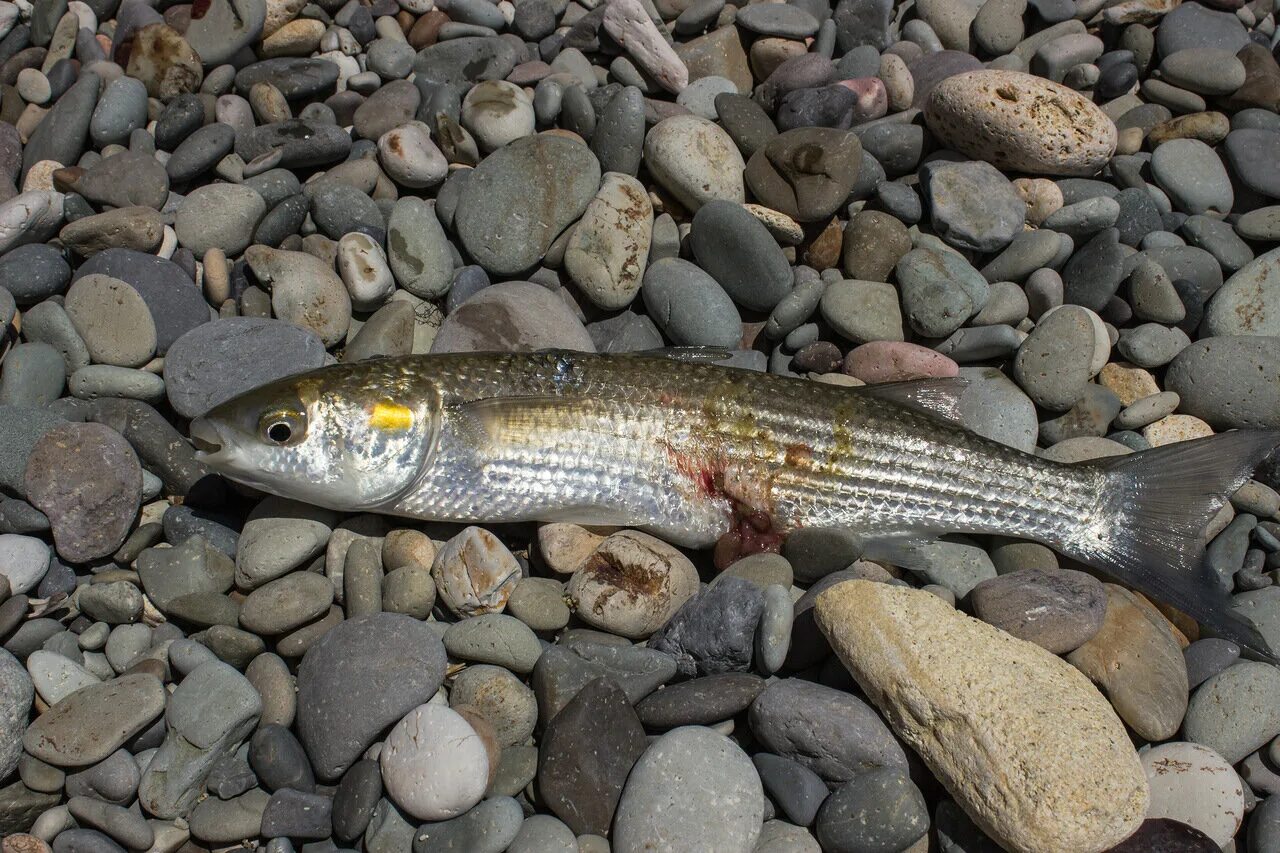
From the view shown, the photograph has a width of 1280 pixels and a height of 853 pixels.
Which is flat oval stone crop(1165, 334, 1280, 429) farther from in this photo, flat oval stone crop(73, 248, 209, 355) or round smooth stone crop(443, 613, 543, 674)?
flat oval stone crop(73, 248, 209, 355)

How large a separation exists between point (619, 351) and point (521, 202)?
4.02 feet

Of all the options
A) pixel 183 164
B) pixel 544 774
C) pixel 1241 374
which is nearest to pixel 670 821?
pixel 544 774

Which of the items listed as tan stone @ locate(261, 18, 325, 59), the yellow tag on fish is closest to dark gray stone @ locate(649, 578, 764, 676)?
the yellow tag on fish

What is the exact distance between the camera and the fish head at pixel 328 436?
474 centimetres

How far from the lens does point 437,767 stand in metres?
4.14

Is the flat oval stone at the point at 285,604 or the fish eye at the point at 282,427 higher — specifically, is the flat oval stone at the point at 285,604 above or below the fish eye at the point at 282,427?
below

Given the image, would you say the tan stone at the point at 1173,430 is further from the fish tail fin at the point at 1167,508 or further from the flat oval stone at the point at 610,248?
the flat oval stone at the point at 610,248

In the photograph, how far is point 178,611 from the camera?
4.89 metres

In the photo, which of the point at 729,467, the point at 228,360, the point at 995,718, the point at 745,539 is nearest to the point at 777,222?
the point at 729,467

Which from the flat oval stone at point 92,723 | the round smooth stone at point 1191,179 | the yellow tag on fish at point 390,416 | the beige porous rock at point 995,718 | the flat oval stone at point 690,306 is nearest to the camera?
the beige porous rock at point 995,718

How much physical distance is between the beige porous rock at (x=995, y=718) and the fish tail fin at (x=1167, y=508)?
→ 95 cm

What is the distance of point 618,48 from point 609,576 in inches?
174

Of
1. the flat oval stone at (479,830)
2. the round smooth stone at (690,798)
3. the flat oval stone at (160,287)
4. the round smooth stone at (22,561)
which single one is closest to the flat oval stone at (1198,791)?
the round smooth stone at (690,798)

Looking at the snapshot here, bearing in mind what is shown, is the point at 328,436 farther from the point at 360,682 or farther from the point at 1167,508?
the point at 1167,508
